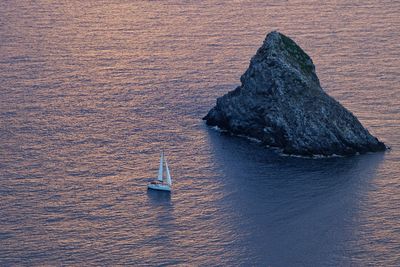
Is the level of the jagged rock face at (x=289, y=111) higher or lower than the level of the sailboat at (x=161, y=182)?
higher

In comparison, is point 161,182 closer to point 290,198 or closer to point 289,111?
point 290,198

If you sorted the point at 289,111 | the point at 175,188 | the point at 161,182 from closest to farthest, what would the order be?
the point at 161,182 < the point at 175,188 < the point at 289,111

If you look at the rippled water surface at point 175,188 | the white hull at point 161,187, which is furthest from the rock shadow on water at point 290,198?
the white hull at point 161,187

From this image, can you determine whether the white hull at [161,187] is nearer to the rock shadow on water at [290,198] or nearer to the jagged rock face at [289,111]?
the rock shadow on water at [290,198]

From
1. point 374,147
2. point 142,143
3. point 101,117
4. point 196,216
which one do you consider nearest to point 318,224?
point 196,216

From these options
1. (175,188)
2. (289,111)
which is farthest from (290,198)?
(289,111)

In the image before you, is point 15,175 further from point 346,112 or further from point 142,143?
point 346,112
